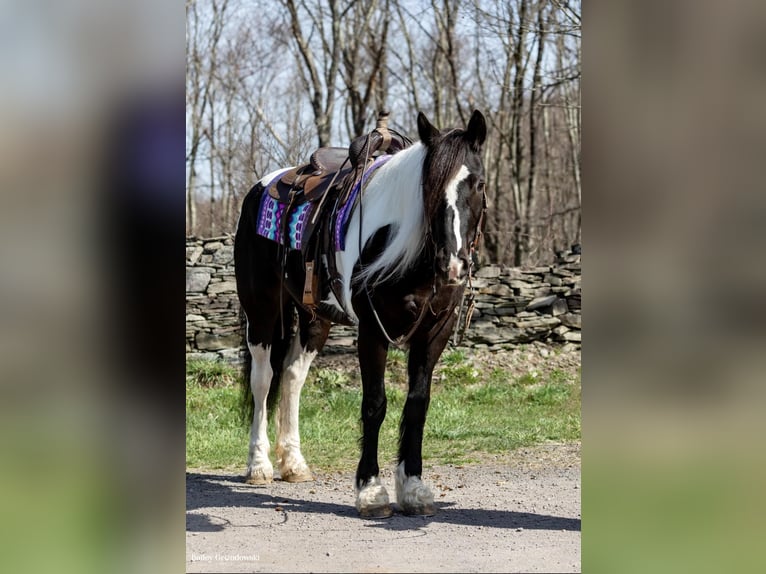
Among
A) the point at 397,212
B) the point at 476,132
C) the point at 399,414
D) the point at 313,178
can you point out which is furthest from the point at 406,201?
the point at 399,414

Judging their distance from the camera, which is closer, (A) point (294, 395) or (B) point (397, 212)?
(B) point (397, 212)

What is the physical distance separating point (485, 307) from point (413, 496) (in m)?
5.60

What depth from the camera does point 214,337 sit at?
29.4ft

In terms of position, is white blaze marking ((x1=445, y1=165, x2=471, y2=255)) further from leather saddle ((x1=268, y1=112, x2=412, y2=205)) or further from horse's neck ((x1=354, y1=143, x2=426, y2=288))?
leather saddle ((x1=268, y1=112, x2=412, y2=205))

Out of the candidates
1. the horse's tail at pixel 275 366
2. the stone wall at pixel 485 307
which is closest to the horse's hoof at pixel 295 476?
the horse's tail at pixel 275 366

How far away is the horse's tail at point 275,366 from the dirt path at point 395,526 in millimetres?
473

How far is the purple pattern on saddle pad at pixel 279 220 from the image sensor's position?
15.3 feet

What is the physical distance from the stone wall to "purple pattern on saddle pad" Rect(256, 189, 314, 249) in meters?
4.04

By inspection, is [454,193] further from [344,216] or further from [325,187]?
[325,187]

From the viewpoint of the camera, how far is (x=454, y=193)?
343 cm
